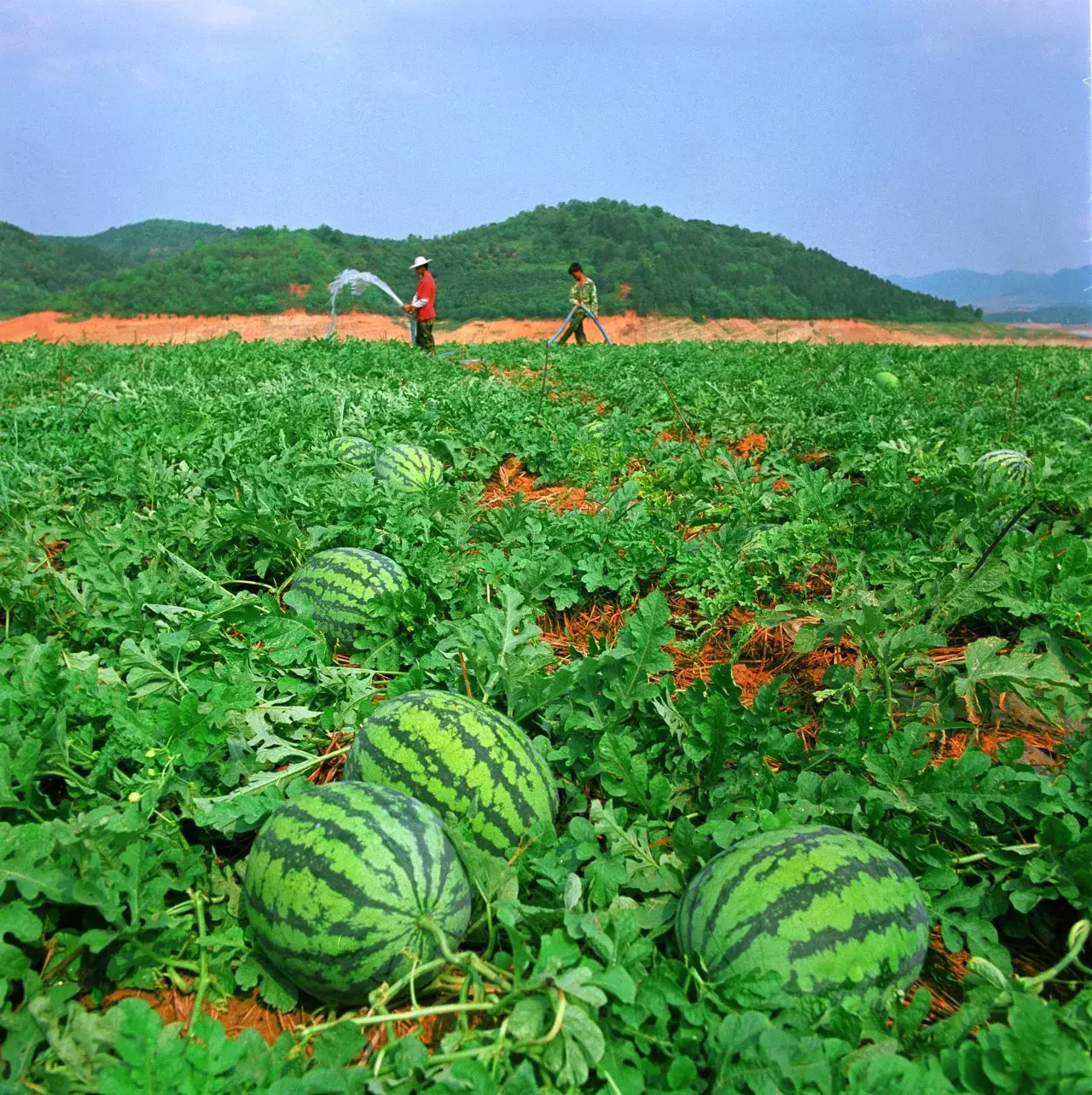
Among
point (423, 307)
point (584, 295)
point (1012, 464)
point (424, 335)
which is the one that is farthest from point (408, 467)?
point (584, 295)

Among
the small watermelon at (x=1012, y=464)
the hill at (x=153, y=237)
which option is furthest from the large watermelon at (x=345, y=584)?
the hill at (x=153, y=237)

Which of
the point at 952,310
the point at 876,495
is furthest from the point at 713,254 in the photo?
the point at 876,495

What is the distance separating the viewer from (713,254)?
2019 inches

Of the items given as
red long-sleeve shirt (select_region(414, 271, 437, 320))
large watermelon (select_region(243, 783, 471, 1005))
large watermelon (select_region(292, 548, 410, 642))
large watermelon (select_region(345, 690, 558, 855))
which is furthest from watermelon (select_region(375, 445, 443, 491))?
red long-sleeve shirt (select_region(414, 271, 437, 320))

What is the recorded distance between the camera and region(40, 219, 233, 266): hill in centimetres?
7281

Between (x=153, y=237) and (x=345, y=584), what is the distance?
87767 millimetres

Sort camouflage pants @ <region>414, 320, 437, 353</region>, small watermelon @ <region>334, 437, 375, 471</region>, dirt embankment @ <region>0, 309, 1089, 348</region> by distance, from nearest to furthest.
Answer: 1. small watermelon @ <region>334, 437, 375, 471</region>
2. camouflage pants @ <region>414, 320, 437, 353</region>
3. dirt embankment @ <region>0, 309, 1089, 348</region>

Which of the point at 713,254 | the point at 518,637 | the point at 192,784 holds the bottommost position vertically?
the point at 192,784

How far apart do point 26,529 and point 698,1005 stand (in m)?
3.25

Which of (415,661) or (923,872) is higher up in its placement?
(415,661)

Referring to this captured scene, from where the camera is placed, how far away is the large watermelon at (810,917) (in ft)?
5.29

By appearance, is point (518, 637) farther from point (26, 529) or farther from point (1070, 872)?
point (26, 529)

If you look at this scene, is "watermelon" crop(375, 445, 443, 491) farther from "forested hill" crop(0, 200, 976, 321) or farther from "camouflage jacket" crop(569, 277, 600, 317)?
"forested hill" crop(0, 200, 976, 321)

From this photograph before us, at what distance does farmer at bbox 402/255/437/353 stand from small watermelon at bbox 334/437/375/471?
32.0 ft
